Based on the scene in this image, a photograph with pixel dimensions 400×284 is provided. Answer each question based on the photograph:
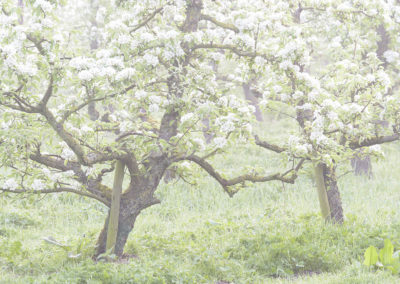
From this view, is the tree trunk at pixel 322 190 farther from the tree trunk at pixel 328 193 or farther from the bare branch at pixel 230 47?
the bare branch at pixel 230 47

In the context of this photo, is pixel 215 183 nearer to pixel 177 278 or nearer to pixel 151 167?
pixel 151 167

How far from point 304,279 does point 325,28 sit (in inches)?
323

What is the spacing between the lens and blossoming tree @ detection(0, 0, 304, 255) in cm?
522

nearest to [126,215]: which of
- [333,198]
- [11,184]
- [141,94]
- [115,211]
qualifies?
[115,211]

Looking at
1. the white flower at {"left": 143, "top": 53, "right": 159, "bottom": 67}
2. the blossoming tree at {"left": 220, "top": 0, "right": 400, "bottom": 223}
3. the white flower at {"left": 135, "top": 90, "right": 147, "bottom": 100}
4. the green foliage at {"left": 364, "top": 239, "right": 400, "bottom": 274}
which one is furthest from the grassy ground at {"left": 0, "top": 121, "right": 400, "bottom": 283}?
the white flower at {"left": 143, "top": 53, "right": 159, "bottom": 67}

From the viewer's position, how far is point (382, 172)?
15031 mm

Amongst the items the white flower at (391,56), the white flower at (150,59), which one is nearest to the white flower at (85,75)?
the white flower at (150,59)

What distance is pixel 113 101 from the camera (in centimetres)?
571

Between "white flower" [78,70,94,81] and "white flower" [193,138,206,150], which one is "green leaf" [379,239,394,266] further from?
"white flower" [78,70,94,81]

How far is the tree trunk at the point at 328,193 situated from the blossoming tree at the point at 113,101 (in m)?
0.71

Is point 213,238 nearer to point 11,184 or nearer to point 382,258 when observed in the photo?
point 382,258

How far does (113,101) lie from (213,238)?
365 cm

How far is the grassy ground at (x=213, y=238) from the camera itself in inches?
236

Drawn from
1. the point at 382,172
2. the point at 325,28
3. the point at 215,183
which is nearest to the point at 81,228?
the point at 215,183
